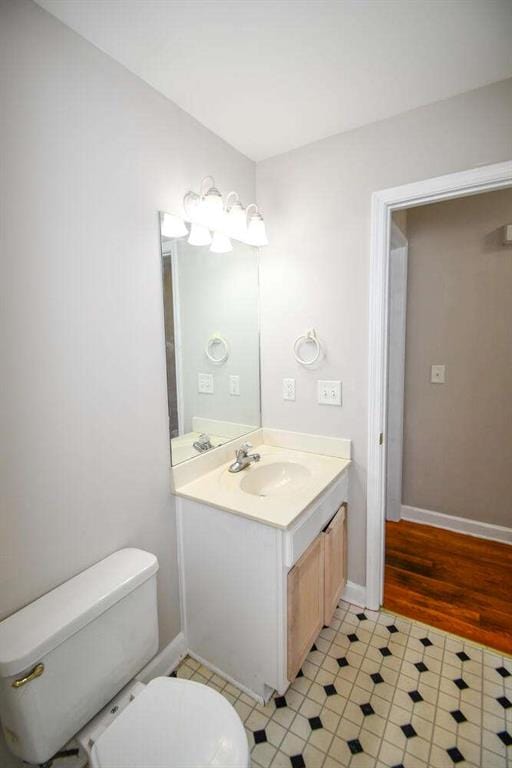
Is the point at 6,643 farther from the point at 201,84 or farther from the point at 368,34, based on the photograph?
the point at 368,34

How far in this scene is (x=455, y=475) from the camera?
260cm

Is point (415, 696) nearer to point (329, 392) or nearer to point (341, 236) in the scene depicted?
point (329, 392)

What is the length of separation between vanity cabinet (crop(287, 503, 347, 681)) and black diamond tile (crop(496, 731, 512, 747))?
2.25 ft

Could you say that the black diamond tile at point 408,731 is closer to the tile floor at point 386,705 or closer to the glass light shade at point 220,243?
the tile floor at point 386,705

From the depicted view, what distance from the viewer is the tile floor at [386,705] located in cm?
125

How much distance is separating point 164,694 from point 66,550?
1.68ft

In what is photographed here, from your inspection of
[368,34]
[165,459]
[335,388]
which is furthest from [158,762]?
[368,34]

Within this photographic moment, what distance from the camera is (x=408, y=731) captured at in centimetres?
131

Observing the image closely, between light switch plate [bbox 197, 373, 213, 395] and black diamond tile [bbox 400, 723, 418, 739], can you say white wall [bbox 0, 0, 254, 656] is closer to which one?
light switch plate [bbox 197, 373, 213, 395]

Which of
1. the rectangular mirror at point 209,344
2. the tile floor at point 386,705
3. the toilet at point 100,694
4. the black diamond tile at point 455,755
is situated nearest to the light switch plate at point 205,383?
the rectangular mirror at point 209,344

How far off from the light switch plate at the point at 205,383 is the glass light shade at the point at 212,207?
0.69 m

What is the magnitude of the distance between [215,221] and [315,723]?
80.1 inches

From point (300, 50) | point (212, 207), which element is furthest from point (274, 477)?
point (300, 50)

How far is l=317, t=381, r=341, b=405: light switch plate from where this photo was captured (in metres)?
1.88
